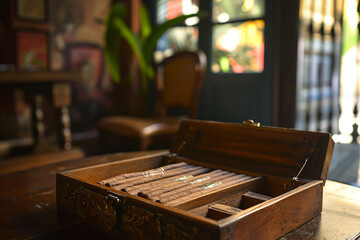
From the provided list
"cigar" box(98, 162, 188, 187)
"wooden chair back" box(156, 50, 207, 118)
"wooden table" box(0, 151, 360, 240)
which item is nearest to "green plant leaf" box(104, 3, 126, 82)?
"wooden chair back" box(156, 50, 207, 118)

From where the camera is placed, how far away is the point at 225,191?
Answer: 84cm

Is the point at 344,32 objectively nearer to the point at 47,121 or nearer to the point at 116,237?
the point at 47,121

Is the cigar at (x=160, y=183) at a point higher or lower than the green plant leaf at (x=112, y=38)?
lower

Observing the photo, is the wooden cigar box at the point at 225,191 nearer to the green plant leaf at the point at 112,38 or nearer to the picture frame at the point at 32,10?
the green plant leaf at the point at 112,38

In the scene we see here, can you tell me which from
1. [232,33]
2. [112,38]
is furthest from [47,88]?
[232,33]

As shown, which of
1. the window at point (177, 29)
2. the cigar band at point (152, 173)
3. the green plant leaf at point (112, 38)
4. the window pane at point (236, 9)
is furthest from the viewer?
the window at point (177, 29)

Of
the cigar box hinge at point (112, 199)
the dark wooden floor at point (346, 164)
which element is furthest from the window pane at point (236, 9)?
the cigar box hinge at point (112, 199)

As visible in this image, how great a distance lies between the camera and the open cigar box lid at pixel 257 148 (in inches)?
35.0

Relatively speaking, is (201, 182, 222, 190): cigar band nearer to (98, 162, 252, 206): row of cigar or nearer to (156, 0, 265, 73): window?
(98, 162, 252, 206): row of cigar

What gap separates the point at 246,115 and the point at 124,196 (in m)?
3.01

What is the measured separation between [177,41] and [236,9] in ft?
2.92

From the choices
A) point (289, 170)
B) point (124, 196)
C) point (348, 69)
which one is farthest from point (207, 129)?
point (348, 69)

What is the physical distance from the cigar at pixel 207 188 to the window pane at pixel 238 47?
269cm

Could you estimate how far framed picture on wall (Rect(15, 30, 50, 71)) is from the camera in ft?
11.0
